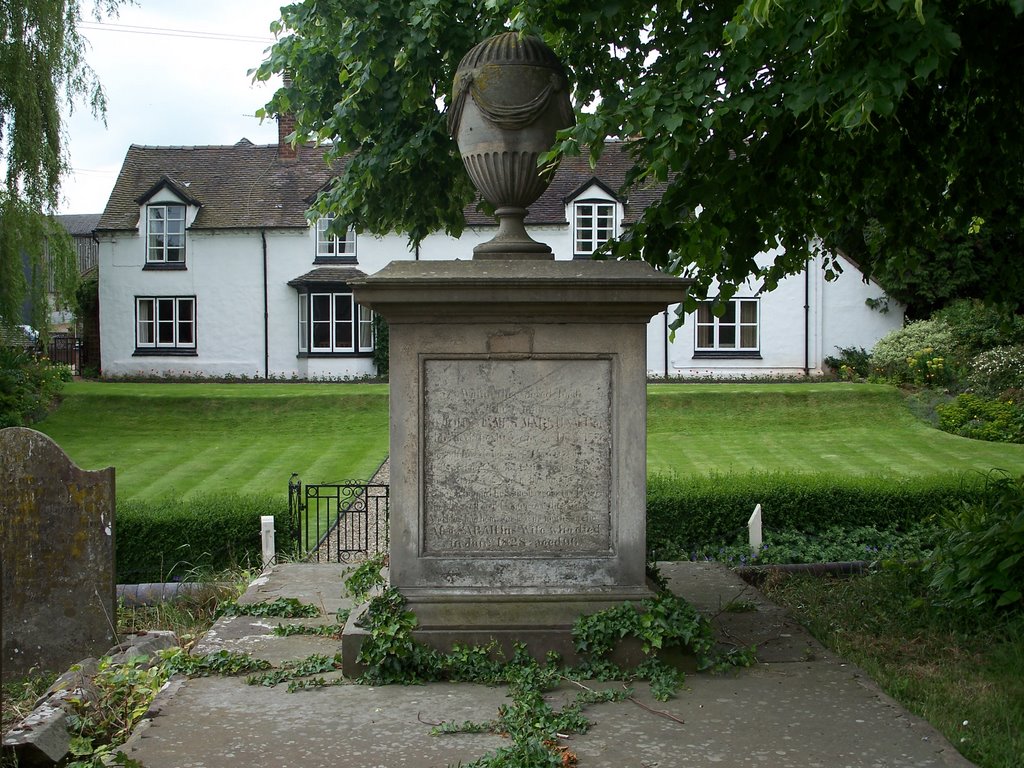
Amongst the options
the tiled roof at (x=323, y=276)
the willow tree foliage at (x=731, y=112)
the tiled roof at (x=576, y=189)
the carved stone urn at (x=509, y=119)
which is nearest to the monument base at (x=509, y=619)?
the carved stone urn at (x=509, y=119)

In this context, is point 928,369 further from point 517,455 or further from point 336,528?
point 517,455

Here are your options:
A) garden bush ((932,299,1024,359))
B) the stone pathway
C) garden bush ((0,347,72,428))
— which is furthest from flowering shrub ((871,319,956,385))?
garden bush ((0,347,72,428))

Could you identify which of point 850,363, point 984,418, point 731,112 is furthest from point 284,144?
point 731,112

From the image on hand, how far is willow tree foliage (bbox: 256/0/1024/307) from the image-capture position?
5730 millimetres

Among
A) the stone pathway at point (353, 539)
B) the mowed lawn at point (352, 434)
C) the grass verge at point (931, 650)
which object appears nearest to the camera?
the grass verge at point (931, 650)

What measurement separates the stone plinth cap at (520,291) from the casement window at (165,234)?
100 feet

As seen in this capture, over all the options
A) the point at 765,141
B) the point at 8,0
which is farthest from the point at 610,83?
the point at 8,0

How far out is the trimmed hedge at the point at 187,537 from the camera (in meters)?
10.6

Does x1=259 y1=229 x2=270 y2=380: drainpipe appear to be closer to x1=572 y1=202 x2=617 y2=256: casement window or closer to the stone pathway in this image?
x1=572 y1=202 x2=617 y2=256: casement window

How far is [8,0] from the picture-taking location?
20.3m

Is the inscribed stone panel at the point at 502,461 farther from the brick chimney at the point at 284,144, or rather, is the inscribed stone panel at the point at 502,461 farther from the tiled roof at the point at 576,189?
the brick chimney at the point at 284,144

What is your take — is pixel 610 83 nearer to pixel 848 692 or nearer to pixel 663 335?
pixel 848 692

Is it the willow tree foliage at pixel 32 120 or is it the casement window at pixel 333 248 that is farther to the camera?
the casement window at pixel 333 248

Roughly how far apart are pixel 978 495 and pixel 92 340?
30.8m
